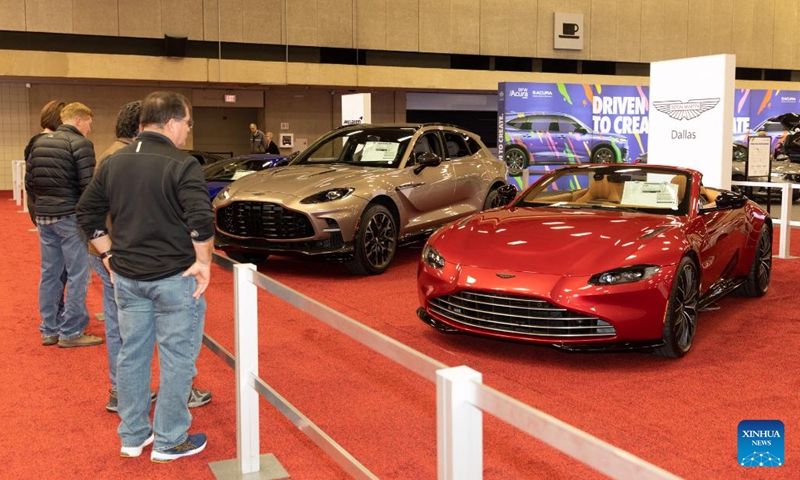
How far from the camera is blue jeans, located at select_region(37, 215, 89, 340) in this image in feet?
A: 19.6

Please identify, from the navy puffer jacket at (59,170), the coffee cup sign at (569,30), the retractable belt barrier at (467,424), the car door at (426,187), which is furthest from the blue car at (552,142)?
the retractable belt barrier at (467,424)

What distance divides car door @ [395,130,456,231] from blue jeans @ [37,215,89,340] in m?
3.95

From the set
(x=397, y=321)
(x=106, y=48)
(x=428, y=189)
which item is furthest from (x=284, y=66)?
(x=397, y=321)

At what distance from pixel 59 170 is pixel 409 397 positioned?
2.79 metres

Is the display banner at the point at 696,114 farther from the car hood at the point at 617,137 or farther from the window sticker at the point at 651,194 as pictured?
the car hood at the point at 617,137

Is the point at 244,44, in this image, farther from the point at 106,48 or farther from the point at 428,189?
the point at 428,189

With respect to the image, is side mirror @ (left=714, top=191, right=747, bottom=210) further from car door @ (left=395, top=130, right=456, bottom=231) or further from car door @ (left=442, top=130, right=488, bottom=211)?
car door @ (left=442, top=130, right=488, bottom=211)

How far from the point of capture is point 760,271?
771 cm

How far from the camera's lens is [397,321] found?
6926 mm

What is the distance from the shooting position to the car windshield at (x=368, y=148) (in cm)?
965

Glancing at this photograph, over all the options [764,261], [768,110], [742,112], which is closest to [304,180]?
[764,261]

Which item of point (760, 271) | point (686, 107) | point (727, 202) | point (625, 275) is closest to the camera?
point (625, 275)

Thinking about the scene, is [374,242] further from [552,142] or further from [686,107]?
[552,142]

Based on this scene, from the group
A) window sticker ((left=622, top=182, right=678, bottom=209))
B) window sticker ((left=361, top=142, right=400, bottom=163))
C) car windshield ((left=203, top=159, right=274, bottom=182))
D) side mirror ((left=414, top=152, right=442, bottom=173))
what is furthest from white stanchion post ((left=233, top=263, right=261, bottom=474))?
car windshield ((left=203, top=159, right=274, bottom=182))
